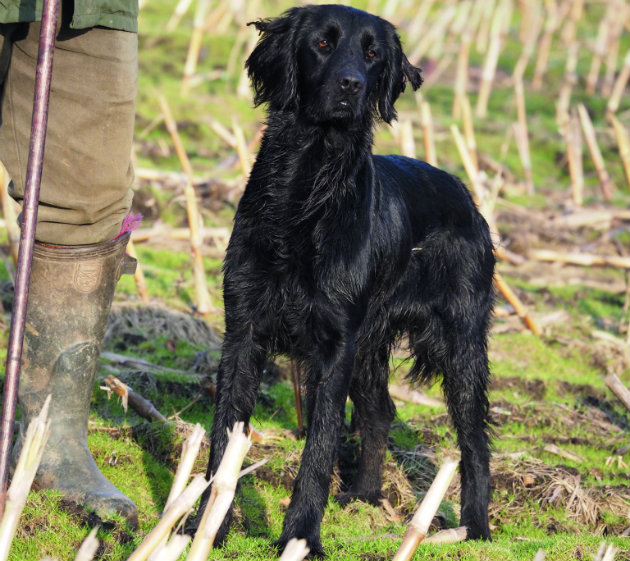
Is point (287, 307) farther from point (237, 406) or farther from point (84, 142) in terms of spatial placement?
point (84, 142)

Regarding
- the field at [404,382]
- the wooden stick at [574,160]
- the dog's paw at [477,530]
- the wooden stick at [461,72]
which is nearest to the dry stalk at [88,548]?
the field at [404,382]

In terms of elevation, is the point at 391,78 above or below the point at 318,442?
above

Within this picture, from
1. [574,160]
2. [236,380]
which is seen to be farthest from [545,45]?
[236,380]

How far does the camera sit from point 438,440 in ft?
18.4

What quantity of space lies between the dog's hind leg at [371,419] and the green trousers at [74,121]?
1698mm

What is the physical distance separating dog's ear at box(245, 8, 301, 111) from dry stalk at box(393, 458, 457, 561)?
2.15 m

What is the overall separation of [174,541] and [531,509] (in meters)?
3.06

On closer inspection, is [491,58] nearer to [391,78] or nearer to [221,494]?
[391,78]

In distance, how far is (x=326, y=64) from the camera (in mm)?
3998

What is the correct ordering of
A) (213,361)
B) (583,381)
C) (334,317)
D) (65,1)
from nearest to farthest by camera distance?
1. (65,1)
2. (334,317)
3. (213,361)
4. (583,381)


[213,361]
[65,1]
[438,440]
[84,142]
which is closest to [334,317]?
[84,142]

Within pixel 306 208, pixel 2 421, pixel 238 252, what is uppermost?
pixel 306 208

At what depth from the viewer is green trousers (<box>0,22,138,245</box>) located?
12.2 ft

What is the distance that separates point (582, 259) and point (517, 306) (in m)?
2.17
